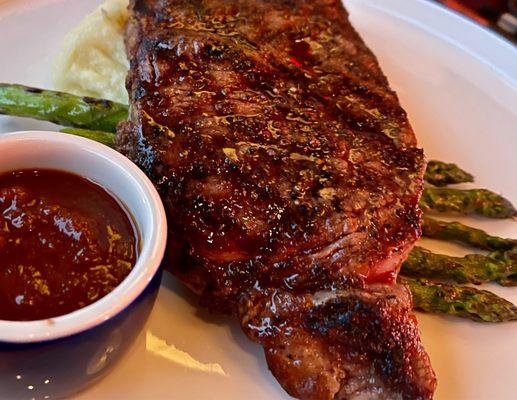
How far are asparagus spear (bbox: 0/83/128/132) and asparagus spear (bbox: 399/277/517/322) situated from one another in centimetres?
213

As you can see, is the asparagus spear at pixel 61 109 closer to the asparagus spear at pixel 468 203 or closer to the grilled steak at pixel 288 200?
the grilled steak at pixel 288 200

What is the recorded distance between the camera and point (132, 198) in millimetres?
2775

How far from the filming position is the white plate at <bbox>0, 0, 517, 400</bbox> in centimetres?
294

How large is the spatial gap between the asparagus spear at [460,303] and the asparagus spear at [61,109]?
2127 mm

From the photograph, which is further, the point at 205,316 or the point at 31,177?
the point at 205,316

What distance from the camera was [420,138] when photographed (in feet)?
14.5

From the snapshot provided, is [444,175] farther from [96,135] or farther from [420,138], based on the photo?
[96,135]

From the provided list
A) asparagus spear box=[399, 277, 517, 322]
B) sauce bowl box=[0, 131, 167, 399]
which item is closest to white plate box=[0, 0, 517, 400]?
asparagus spear box=[399, 277, 517, 322]

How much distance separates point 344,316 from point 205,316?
33.0 inches

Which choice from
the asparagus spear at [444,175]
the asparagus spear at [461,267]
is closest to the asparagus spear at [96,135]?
the asparagus spear at [461,267]

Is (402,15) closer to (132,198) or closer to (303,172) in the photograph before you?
(303,172)

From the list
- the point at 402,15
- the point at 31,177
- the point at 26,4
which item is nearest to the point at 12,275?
the point at 31,177

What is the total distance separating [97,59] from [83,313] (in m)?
2.59

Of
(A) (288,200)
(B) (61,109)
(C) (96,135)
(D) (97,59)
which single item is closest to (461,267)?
(A) (288,200)
